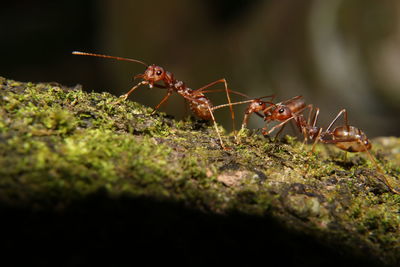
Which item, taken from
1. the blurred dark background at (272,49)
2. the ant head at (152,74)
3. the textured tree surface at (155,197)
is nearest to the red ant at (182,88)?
the ant head at (152,74)

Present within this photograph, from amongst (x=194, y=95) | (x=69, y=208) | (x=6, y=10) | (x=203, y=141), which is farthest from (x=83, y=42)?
(x=69, y=208)

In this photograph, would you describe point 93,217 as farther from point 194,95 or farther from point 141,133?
point 194,95

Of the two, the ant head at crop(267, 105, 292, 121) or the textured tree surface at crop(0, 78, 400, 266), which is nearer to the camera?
the textured tree surface at crop(0, 78, 400, 266)

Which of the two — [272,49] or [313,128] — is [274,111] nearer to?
[313,128]

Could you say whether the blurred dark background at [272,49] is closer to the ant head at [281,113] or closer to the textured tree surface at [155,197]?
the ant head at [281,113]

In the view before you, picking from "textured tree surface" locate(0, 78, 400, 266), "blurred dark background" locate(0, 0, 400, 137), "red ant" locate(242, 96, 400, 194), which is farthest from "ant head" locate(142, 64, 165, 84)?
"blurred dark background" locate(0, 0, 400, 137)

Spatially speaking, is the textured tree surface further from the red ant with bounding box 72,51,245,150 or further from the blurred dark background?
the blurred dark background
